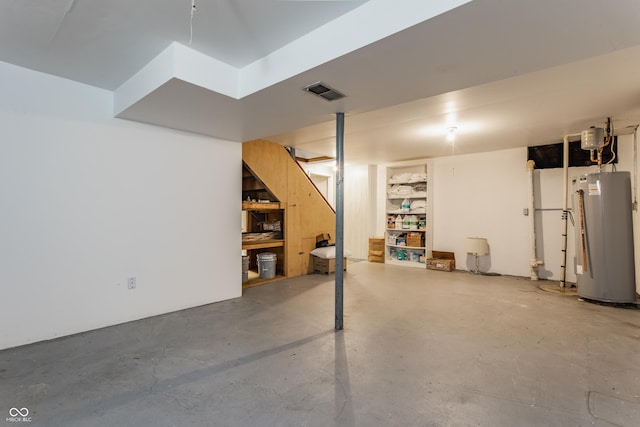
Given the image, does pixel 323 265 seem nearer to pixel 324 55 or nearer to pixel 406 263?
pixel 406 263

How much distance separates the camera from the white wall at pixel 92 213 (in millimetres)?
2482

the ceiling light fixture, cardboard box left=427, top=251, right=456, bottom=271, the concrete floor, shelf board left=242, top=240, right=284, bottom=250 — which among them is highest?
the ceiling light fixture

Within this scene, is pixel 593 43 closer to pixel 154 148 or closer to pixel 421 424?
pixel 421 424

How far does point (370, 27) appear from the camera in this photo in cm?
169

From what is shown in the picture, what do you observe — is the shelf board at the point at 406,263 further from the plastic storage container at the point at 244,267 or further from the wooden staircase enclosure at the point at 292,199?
the plastic storage container at the point at 244,267

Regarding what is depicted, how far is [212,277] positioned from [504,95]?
12.5 feet

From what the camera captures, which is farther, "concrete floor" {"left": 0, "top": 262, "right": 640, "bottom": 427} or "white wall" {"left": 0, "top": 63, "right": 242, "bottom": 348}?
"white wall" {"left": 0, "top": 63, "right": 242, "bottom": 348}

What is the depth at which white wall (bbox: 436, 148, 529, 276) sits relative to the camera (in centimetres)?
532

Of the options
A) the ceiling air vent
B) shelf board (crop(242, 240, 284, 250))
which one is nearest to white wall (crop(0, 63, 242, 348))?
shelf board (crop(242, 240, 284, 250))

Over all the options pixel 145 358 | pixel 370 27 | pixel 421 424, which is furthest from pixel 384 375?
pixel 370 27

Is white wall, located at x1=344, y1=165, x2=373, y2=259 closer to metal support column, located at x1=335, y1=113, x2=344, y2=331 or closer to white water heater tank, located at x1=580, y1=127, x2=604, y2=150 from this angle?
white water heater tank, located at x1=580, y1=127, x2=604, y2=150

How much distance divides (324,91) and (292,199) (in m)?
2.96

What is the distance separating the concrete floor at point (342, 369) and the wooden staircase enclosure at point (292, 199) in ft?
5.85

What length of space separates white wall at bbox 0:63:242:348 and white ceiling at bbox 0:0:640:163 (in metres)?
0.27
